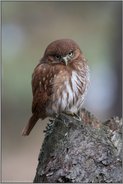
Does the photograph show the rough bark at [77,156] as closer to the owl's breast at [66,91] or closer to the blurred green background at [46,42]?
the owl's breast at [66,91]

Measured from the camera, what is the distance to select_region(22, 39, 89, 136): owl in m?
6.10

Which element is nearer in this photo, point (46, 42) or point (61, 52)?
point (61, 52)

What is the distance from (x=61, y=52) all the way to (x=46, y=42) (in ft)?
42.3

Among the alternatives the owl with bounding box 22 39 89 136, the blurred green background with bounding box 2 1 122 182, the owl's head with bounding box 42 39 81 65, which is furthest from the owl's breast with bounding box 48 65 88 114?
the blurred green background with bounding box 2 1 122 182

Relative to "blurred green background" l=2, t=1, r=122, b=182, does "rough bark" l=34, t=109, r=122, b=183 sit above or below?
above

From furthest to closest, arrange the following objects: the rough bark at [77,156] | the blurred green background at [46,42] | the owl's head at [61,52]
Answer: the blurred green background at [46,42]
the owl's head at [61,52]
the rough bark at [77,156]

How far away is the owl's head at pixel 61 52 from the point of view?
607cm

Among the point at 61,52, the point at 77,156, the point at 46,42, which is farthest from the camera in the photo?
the point at 46,42

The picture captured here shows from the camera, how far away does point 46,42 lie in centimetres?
1892

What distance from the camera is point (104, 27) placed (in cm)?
1817

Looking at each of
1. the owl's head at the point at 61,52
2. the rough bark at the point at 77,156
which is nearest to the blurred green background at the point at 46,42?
the owl's head at the point at 61,52

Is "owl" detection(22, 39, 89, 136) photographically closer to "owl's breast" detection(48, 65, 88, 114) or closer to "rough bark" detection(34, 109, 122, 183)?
"owl's breast" detection(48, 65, 88, 114)

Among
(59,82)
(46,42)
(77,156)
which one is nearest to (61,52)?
(59,82)

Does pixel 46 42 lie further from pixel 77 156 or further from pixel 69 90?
pixel 77 156
